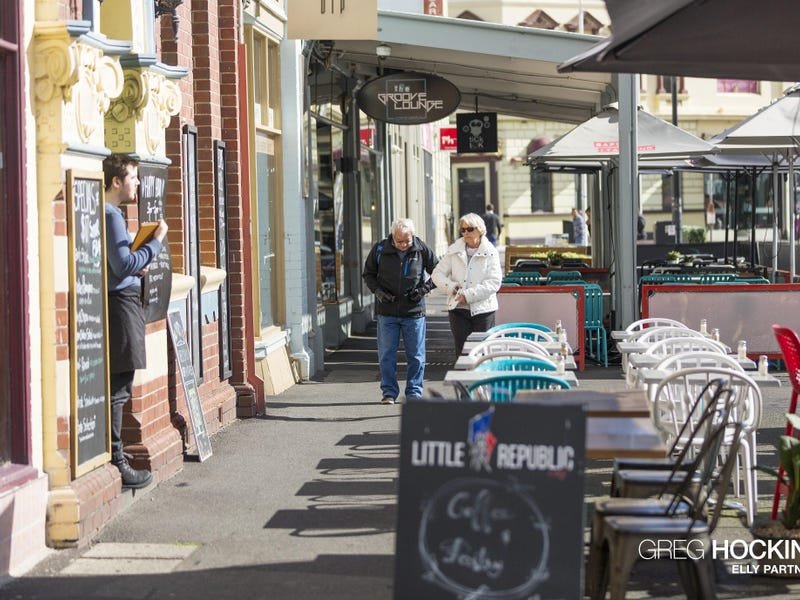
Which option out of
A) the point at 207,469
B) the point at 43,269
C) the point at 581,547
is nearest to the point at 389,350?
the point at 207,469

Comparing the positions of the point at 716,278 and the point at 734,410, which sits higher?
the point at 716,278

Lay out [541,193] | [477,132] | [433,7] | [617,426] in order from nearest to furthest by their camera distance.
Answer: [617,426] → [477,132] → [433,7] → [541,193]

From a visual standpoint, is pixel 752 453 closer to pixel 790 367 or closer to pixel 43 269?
pixel 790 367

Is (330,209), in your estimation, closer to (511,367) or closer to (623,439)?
(511,367)

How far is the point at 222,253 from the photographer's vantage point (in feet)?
41.2

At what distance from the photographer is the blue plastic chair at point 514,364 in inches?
329

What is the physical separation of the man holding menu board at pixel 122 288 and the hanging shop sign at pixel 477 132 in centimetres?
1727

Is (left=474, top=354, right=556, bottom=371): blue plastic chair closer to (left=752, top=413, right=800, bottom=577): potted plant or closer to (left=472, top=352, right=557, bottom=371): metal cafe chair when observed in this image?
(left=472, top=352, right=557, bottom=371): metal cafe chair

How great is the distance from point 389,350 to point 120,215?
17.7ft

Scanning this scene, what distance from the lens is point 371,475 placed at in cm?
999

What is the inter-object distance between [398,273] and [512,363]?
4.86 m

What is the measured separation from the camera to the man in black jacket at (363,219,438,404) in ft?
43.9

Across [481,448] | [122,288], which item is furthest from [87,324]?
[481,448]

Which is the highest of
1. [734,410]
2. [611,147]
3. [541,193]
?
[541,193]
